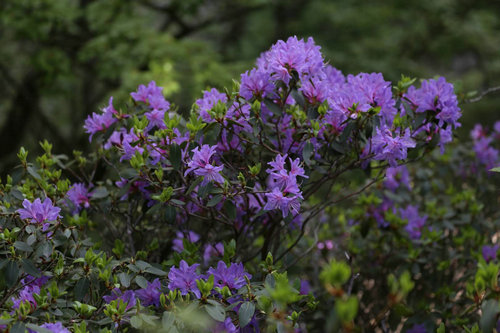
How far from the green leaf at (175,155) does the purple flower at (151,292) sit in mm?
406

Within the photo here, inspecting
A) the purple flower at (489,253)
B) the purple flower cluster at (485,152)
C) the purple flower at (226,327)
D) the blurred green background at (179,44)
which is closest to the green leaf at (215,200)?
the purple flower at (226,327)

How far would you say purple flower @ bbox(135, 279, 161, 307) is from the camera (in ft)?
5.62

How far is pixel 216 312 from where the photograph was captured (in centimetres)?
147

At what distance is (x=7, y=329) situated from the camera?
139 centimetres

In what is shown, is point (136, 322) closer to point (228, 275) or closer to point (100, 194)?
point (228, 275)

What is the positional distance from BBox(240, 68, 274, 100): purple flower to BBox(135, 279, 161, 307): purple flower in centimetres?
76

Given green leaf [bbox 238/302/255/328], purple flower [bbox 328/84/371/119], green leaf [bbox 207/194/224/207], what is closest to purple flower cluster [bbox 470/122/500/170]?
purple flower [bbox 328/84/371/119]

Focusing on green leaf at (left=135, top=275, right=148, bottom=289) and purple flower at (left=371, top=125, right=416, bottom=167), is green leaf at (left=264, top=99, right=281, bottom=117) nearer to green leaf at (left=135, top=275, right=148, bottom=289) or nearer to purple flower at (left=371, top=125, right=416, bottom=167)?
purple flower at (left=371, top=125, right=416, bottom=167)

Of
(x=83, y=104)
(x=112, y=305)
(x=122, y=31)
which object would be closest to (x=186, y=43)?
(x=122, y=31)

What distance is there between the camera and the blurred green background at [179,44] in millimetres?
5109

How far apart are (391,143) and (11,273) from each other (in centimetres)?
132

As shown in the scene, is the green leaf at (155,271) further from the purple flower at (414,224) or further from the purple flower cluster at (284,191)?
the purple flower at (414,224)

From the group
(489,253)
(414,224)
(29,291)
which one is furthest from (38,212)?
(489,253)

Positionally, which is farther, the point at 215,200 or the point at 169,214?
Answer: the point at 169,214
